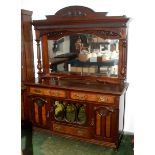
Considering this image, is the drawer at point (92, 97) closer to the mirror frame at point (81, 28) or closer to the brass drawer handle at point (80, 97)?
the brass drawer handle at point (80, 97)

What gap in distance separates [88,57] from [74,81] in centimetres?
45

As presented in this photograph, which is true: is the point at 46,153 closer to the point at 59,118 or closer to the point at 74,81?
the point at 59,118

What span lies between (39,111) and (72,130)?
0.62 metres

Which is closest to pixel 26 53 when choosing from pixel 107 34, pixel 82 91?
pixel 82 91

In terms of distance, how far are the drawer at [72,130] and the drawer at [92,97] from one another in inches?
19.4

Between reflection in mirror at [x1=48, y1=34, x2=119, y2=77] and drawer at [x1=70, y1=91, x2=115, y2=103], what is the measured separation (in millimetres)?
507

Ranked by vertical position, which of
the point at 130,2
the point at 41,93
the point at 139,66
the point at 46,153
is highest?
the point at 130,2

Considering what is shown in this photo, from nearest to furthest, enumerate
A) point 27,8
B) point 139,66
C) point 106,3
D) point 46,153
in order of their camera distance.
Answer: point 139,66 → point 46,153 → point 106,3 → point 27,8

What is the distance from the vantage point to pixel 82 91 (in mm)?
2885

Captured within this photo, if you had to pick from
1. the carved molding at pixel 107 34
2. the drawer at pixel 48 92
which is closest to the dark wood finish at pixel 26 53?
the drawer at pixel 48 92

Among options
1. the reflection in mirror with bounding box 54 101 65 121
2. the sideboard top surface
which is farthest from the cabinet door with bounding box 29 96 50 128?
the sideboard top surface

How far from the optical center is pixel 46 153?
112 inches
